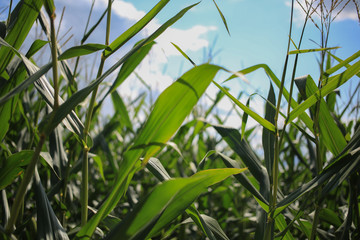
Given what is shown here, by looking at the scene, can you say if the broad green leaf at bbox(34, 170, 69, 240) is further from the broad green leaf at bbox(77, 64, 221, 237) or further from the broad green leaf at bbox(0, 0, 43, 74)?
the broad green leaf at bbox(0, 0, 43, 74)

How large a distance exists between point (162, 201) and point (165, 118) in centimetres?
11

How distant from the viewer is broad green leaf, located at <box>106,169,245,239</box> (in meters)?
0.37

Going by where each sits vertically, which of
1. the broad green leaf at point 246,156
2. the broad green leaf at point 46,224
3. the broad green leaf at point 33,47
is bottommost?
the broad green leaf at point 46,224

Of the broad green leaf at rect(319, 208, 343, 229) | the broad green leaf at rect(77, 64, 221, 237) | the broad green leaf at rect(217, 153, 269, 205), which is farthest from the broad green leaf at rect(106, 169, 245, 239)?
the broad green leaf at rect(319, 208, 343, 229)

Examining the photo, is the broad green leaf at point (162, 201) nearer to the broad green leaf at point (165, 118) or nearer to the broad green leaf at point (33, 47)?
the broad green leaf at point (165, 118)

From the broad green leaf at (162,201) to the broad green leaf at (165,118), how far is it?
0.14ft

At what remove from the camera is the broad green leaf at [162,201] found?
1.23 feet

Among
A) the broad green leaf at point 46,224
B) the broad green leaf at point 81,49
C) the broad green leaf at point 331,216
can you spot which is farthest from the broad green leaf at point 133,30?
the broad green leaf at point 331,216

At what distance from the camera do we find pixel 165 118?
0.39 meters

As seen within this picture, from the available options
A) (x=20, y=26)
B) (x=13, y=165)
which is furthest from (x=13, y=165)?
(x=20, y=26)

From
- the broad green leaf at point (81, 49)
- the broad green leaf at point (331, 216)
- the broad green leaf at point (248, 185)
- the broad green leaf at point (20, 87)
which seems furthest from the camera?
the broad green leaf at point (331, 216)

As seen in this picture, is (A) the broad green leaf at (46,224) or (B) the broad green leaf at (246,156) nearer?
(A) the broad green leaf at (46,224)

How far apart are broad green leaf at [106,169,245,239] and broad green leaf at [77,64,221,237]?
4 cm

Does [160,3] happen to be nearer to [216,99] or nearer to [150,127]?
[150,127]
